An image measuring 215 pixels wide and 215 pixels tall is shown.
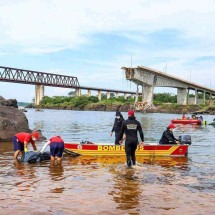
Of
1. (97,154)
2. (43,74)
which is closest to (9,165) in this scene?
(97,154)

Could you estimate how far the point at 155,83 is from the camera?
444 ft

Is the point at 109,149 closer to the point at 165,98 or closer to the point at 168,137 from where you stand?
the point at 168,137

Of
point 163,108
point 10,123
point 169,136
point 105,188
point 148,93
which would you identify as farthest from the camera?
point 163,108

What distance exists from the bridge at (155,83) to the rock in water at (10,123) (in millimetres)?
99795

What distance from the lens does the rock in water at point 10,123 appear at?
22.8 m

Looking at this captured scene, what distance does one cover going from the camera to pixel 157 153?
1647cm

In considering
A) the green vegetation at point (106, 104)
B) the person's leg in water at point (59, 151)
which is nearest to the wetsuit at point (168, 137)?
the person's leg in water at point (59, 151)

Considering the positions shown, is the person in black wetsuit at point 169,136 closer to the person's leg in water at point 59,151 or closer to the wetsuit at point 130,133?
the wetsuit at point 130,133

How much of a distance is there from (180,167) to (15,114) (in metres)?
15.0

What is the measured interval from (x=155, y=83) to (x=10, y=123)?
114 m

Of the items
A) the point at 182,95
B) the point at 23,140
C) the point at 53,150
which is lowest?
the point at 53,150

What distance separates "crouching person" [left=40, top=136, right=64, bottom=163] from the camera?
45.5 feet

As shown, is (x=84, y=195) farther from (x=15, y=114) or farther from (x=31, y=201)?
(x=15, y=114)

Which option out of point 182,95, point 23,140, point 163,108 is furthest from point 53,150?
point 182,95
